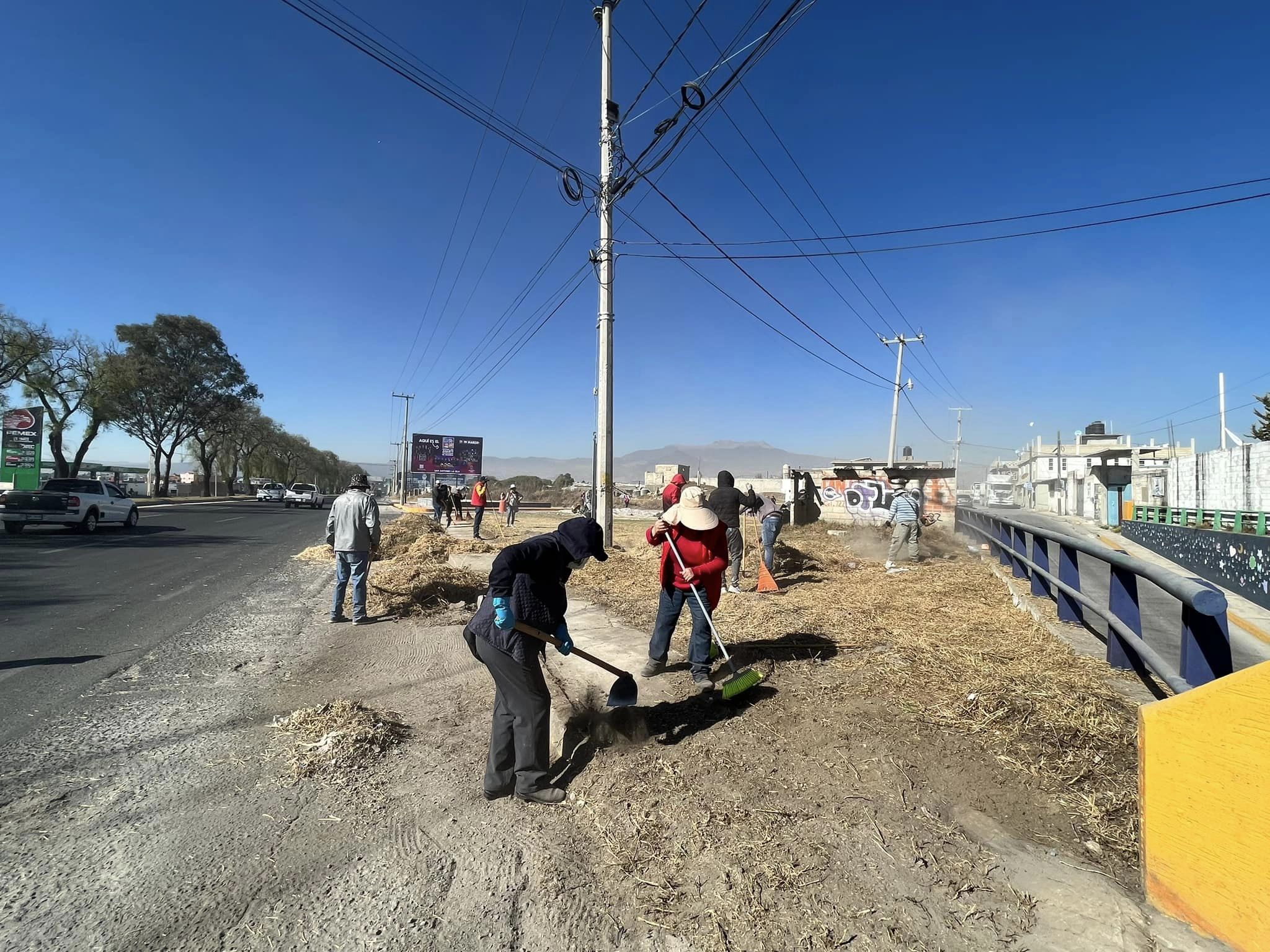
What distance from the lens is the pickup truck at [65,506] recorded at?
56.0ft

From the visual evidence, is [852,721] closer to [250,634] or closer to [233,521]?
[250,634]

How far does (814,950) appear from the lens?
225 cm

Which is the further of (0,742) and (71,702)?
(71,702)

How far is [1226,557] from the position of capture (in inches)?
472

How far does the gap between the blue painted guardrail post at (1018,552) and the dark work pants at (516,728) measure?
7414 mm

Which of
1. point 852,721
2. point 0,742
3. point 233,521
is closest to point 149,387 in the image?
point 233,521

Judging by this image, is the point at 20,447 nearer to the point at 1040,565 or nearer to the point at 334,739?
the point at 334,739

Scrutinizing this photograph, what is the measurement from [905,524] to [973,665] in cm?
687

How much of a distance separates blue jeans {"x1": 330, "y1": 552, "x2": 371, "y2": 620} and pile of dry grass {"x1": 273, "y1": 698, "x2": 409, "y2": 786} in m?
3.36

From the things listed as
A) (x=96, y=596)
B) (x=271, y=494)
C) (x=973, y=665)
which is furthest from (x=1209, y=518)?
(x=271, y=494)

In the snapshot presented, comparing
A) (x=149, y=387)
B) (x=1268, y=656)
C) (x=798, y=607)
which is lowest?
(x=1268, y=656)

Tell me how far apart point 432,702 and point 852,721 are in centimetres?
318

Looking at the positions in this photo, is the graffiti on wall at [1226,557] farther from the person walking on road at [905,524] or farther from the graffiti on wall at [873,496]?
the graffiti on wall at [873,496]

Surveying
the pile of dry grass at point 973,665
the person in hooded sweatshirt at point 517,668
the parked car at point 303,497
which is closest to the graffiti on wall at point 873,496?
the pile of dry grass at point 973,665
